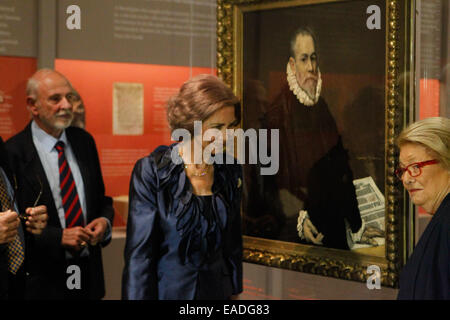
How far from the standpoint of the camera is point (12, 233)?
2521mm

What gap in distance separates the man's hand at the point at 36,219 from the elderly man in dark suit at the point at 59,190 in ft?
0.12

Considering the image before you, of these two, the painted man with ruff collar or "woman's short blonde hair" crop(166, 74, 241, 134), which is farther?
the painted man with ruff collar

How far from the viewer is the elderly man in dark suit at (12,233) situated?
→ 2.51m

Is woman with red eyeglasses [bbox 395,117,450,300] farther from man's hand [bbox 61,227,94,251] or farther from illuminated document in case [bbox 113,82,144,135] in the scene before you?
man's hand [bbox 61,227,94,251]

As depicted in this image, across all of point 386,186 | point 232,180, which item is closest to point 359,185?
point 386,186

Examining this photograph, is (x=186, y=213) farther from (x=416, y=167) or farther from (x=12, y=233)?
(x=416, y=167)

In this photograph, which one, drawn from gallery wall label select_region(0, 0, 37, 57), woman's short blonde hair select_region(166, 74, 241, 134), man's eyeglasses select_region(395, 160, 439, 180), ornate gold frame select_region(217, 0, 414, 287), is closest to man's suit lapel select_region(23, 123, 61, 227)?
gallery wall label select_region(0, 0, 37, 57)

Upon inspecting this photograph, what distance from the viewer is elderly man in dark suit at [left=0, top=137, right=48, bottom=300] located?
2.51 meters

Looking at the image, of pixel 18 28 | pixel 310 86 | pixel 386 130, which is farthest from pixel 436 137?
pixel 18 28

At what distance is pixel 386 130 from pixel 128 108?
3.80 ft

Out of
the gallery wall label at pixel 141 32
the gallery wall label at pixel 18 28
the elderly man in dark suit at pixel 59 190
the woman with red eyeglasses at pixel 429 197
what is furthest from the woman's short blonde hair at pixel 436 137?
the gallery wall label at pixel 18 28

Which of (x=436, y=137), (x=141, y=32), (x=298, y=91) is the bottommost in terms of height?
(x=436, y=137)

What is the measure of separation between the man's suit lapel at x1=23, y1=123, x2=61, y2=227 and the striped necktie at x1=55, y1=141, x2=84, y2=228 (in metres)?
0.06

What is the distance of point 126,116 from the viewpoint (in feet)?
9.80
